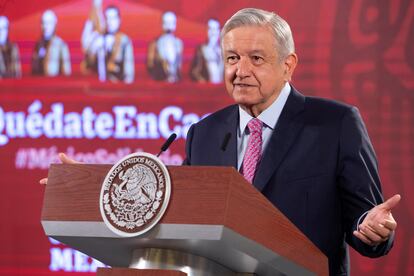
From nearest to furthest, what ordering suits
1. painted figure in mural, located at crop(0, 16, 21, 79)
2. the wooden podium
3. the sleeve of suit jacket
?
the wooden podium → the sleeve of suit jacket → painted figure in mural, located at crop(0, 16, 21, 79)

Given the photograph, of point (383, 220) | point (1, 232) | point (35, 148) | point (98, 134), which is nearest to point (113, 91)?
point (98, 134)

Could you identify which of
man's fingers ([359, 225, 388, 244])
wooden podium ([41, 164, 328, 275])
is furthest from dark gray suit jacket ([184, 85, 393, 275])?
wooden podium ([41, 164, 328, 275])

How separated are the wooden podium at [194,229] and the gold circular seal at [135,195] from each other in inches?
0.6

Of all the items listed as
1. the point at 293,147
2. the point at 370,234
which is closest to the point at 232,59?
the point at 293,147

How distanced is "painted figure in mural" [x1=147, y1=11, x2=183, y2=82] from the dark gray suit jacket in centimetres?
172

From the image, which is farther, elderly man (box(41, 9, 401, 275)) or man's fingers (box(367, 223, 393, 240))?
elderly man (box(41, 9, 401, 275))

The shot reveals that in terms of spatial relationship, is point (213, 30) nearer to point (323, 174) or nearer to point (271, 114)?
point (271, 114)

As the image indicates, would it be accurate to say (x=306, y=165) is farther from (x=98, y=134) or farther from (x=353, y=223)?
(x=98, y=134)

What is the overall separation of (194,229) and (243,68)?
0.81 metres

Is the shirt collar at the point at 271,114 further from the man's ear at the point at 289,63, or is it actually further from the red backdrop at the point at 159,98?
the red backdrop at the point at 159,98

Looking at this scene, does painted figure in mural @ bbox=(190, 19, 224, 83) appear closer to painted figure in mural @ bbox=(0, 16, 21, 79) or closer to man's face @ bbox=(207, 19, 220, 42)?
man's face @ bbox=(207, 19, 220, 42)

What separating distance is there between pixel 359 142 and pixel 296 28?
70.6 inches

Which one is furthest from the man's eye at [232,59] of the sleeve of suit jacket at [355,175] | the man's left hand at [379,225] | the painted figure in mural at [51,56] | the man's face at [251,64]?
the painted figure in mural at [51,56]

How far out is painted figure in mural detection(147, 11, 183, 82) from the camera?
13.0 feet
